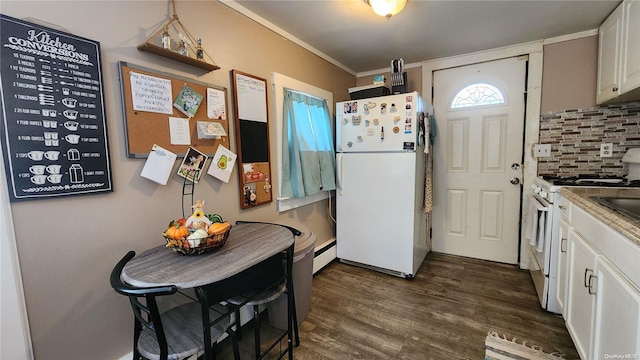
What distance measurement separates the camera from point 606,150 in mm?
2289

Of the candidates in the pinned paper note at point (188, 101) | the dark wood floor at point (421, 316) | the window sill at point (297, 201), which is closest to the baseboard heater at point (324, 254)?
the dark wood floor at point (421, 316)

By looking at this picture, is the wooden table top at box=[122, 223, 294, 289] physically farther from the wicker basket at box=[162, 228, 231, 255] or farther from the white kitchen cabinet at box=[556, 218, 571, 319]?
the white kitchen cabinet at box=[556, 218, 571, 319]

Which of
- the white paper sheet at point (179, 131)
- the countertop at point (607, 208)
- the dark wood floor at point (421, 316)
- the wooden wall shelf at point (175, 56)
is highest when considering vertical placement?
the wooden wall shelf at point (175, 56)

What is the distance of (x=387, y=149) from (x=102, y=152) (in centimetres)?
206

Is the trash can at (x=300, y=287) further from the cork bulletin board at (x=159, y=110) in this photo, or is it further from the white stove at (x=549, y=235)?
the white stove at (x=549, y=235)

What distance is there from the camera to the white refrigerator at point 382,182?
240 centimetres

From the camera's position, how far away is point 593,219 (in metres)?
1.28

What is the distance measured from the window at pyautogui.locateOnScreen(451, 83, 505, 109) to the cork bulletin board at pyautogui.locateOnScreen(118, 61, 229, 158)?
246 centimetres

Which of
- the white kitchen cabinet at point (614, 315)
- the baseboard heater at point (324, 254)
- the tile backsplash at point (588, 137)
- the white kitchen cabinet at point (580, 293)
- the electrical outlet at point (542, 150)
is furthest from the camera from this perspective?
the baseboard heater at point (324, 254)

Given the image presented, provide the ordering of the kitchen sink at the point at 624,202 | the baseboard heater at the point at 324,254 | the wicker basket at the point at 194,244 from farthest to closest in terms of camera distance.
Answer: the baseboard heater at the point at 324,254 < the kitchen sink at the point at 624,202 < the wicker basket at the point at 194,244

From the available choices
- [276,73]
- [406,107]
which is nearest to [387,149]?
[406,107]

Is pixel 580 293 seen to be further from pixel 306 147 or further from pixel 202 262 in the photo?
pixel 306 147

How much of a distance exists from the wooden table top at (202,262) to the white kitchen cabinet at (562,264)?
66.2 inches

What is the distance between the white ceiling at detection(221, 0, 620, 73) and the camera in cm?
185
